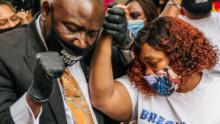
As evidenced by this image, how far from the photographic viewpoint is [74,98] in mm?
2111

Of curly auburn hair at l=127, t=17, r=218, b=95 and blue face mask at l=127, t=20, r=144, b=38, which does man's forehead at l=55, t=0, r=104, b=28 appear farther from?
blue face mask at l=127, t=20, r=144, b=38

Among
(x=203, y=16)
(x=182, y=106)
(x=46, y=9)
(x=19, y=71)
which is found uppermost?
(x=46, y=9)

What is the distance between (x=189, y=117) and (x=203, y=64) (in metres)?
0.30

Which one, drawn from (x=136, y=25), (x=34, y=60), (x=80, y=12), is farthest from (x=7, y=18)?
(x=80, y=12)

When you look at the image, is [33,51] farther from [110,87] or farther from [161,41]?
[161,41]

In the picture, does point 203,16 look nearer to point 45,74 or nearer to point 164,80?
point 164,80

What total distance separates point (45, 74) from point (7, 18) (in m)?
2.31

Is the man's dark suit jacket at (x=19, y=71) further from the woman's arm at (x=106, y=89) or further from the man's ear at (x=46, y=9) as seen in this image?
the woman's arm at (x=106, y=89)

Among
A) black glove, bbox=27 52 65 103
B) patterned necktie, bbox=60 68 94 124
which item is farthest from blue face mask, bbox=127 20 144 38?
black glove, bbox=27 52 65 103

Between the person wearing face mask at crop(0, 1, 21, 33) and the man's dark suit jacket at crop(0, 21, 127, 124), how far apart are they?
5.54 ft

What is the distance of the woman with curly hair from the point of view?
7.61ft

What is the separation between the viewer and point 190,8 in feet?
12.6

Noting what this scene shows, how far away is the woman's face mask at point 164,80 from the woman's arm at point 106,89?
0.16m

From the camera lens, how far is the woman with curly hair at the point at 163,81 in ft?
7.61
